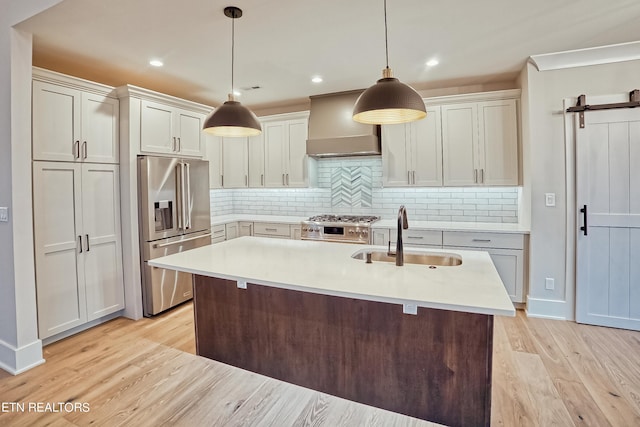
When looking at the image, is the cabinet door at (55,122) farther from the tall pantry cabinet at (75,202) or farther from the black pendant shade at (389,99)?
the black pendant shade at (389,99)

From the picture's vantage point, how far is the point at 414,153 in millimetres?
3996

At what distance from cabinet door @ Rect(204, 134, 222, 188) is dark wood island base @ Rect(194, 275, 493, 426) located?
2503 millimetres

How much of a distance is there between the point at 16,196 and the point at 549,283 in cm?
462

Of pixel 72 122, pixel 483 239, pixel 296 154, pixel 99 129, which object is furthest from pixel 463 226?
pixel 72 122

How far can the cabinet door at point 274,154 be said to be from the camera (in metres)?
4.70

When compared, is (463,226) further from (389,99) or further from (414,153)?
(389,99)

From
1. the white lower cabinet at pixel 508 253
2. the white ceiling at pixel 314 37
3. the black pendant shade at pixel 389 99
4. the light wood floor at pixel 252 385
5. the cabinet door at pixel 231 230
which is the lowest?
the light wood floor at pixel 252 385

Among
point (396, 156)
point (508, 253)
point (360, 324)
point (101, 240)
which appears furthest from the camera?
point (396, 156)

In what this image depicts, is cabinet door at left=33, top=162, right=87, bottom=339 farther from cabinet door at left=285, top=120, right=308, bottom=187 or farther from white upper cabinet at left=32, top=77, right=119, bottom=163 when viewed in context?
cabinet door at left=285, top=120, right=308, bottom=187

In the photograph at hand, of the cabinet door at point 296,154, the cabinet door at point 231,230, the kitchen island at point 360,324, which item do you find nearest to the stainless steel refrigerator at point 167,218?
the cabinet door at point 231,230

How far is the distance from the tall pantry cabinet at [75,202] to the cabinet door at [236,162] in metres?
1.73

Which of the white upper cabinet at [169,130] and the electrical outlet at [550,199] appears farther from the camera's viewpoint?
the white upper cabinet at [169,130]

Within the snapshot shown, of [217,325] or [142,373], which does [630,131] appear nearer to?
[217,325]

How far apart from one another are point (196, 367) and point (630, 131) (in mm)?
3947
